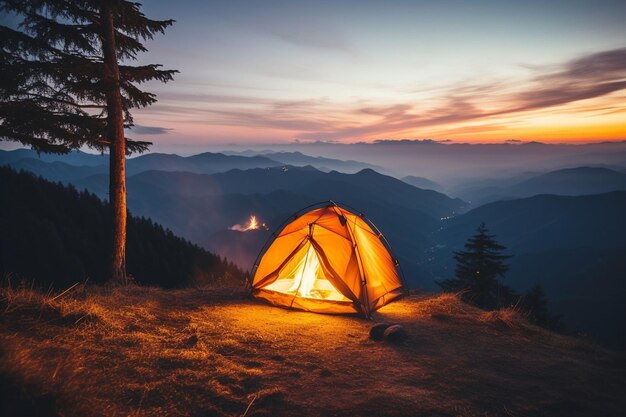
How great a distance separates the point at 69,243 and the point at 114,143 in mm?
33542

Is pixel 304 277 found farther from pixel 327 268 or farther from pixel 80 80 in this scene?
pixel 80 80

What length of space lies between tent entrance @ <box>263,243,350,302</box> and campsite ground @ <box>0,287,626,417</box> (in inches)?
81.8

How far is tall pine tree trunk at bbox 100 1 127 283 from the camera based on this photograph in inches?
396

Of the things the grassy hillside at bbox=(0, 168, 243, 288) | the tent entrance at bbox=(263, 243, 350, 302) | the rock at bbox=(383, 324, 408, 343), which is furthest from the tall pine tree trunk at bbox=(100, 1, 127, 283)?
the grassy hillside at bbox=(0, 168, 243, 288)

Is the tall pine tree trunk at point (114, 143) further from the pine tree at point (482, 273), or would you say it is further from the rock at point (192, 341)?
the pine tree at point (482, 273)

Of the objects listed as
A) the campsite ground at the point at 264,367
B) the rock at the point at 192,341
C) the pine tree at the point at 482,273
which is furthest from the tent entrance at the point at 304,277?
the pine tree at the point at 482,273

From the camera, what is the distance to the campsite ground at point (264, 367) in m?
3.81

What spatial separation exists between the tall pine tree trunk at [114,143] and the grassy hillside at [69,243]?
20.9m

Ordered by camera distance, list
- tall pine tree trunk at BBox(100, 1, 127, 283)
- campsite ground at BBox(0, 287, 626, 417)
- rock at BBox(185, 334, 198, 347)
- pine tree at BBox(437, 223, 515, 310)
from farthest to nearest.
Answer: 1. pine tree at BBox(437, 223, 515, 310)
2. tall pine tree trunk at BBox(100, 1, 127, 283)
3. rock at BBox(185, 334, 198, 347)
4. campsite ground at BBox(0, 287, 626, 417)

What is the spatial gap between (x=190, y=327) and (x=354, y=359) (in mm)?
3357

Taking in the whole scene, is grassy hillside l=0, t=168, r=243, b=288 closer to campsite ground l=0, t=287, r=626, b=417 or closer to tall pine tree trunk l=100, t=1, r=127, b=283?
tall pine tree trunk l=100, t=1, r=127, b=283

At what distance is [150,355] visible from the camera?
16.4 feet

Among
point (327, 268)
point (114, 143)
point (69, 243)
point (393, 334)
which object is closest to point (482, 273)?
point (327, 268)

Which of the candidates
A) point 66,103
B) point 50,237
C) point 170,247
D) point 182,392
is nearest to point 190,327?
point 182,392
